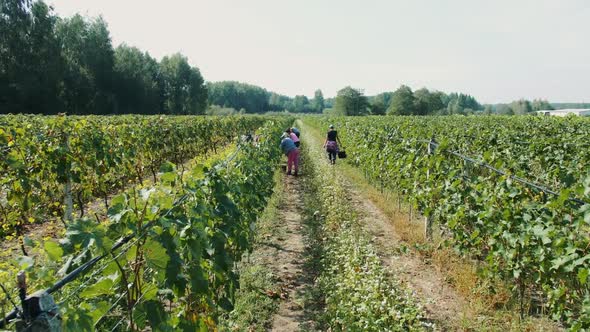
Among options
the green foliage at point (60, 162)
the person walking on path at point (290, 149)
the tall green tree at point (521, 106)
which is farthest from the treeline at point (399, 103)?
the green foliage at point (60, 162)

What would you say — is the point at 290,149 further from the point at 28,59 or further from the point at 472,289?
the point at 28,59

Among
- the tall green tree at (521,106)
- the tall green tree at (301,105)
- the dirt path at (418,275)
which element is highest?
the tall green tree at (301,105)

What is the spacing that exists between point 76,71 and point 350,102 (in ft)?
191

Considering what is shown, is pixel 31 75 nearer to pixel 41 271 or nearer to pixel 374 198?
pixel 374 198

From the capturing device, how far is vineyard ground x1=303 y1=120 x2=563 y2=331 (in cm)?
407

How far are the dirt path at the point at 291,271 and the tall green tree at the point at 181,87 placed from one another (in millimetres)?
57549

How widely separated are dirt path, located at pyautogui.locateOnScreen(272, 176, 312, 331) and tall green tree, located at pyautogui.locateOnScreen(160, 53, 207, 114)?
57549 mm

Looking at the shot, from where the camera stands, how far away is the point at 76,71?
42969 mm

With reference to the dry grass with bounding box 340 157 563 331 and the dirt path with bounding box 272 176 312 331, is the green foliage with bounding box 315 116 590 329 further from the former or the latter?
the dirt path with bounding box 272 176 312 331

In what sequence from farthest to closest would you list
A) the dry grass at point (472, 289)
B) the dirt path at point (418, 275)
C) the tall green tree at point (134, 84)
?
the tall green tree at point (134, 84)
the dirt path at point (418, 275)
the dry grass at point (472, 289)

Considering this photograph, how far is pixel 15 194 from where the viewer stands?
5914 millimetres

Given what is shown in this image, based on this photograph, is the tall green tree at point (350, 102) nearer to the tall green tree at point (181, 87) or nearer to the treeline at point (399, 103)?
the treeline at point (399, 103)

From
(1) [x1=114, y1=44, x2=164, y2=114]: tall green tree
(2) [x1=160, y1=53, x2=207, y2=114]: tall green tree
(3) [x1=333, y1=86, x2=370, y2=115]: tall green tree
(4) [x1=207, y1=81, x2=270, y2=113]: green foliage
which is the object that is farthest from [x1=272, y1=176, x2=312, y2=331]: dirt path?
(4) [x1=207, y1=81, x2=270, y2=113]: green foliage

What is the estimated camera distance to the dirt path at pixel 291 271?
420 centimetres
